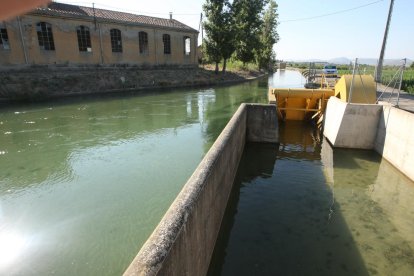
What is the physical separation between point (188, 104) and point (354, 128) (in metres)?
12.6

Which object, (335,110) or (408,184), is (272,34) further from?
(408,184)

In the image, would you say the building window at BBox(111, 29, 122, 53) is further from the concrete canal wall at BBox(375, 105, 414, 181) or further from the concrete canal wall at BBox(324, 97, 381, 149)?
the concrete canal wall at BBox(375, 105, 414, 181)

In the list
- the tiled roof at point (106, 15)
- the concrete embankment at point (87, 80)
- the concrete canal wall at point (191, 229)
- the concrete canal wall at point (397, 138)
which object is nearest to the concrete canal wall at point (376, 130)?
the concrete canal wall at point (397, 138)

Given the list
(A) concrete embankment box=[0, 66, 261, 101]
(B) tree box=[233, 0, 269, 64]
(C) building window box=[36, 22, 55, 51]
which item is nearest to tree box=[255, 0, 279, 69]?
(B) tree box=[233, 0, 269, 64]

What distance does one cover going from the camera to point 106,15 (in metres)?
29.2

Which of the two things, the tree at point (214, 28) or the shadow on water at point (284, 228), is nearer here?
the shadow on water at point (284, 228)

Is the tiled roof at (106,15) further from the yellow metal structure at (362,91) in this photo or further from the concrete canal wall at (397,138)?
the concrete canal wall at (397,138)

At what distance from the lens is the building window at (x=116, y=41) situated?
2916 cm

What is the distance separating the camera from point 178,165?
959 centimetres

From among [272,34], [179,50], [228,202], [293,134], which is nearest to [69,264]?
[228,202]

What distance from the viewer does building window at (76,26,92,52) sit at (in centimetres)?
2683

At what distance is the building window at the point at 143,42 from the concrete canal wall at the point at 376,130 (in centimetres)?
2422

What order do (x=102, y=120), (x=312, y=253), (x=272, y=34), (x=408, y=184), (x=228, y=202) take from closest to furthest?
(x=312, y=253)
(x=228, y=202)
(x=408, y=184)
(x=102, y=120)
(x=272, y=34)

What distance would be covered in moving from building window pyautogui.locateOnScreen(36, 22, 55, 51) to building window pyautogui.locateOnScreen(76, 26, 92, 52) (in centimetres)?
242
